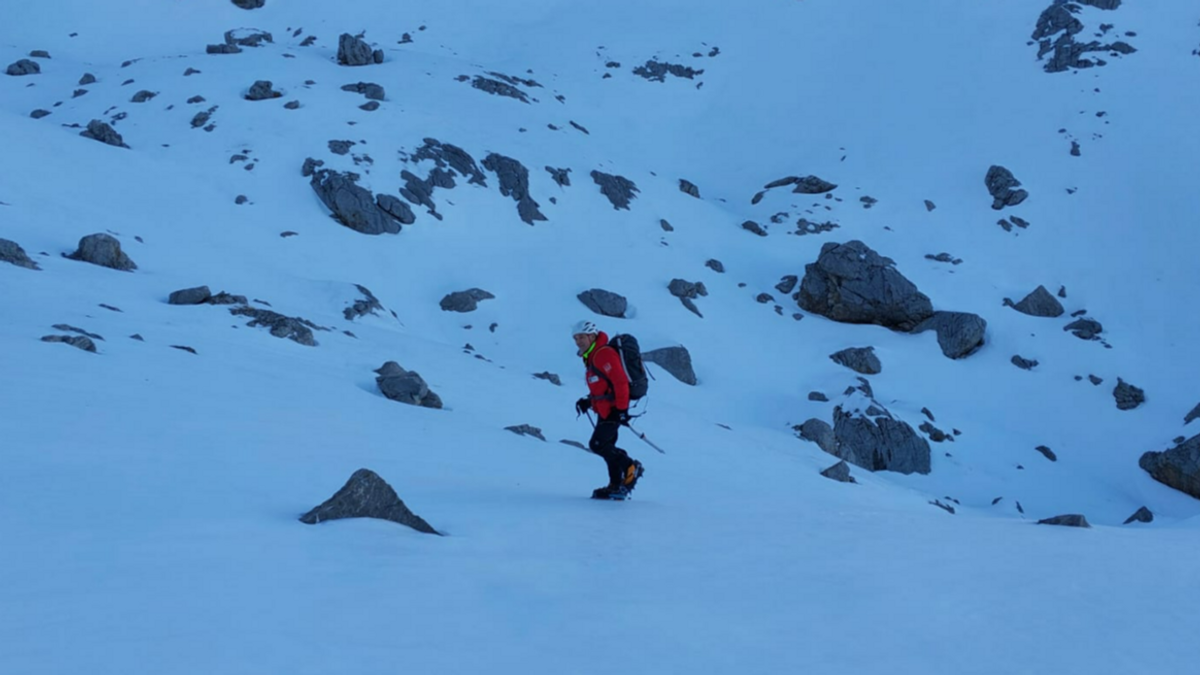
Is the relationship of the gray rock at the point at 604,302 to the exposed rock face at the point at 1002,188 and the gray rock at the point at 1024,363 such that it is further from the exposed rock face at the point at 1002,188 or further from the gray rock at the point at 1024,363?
the exposed rock face at the point at 1002,188

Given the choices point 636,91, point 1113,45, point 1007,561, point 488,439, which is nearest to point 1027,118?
point 1113,45

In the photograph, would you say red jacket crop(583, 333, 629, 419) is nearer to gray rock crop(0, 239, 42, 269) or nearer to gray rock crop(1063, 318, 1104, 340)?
gray rock crop(0, 239, 42, 269)

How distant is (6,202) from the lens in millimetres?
22859

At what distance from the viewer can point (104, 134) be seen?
32.5 meters

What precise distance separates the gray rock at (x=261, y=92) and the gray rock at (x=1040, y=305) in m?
35.0

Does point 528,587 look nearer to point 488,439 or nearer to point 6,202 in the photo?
point 488,439

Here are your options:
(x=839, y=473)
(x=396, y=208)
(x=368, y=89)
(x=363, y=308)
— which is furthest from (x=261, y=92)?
(x=839, y=473)

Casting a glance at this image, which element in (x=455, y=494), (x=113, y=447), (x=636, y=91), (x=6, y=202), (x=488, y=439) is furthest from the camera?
(x=636, y=91)

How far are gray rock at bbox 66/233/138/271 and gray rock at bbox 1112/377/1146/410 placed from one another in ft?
111

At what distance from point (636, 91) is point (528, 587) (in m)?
53.2

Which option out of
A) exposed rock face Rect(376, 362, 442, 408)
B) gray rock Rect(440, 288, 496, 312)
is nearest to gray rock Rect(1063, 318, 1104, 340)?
gray rock Rect(440, 288, 496, 312)

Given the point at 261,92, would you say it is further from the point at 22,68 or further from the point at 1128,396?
the point at 1128,396

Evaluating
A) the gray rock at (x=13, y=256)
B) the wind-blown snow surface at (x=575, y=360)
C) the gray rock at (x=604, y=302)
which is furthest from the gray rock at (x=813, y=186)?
the gray rock at (x=13, y=256)

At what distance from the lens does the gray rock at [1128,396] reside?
100 ft
